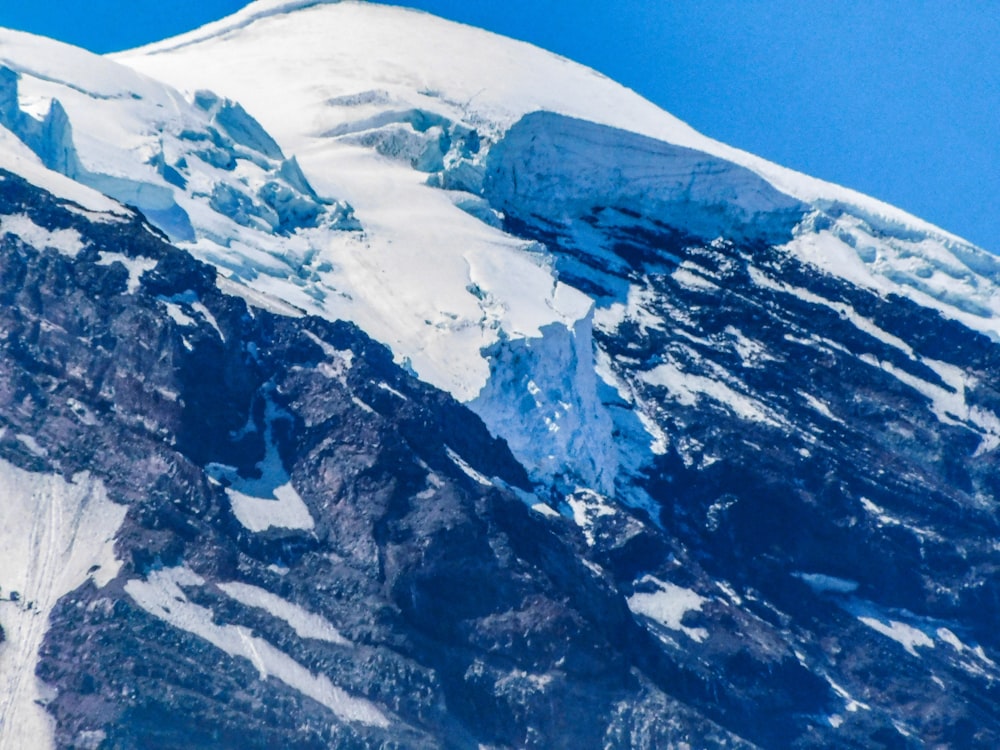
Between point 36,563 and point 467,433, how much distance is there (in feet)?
129

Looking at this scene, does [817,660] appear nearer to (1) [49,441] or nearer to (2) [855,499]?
(2) [855,499]

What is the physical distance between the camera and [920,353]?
188 metres

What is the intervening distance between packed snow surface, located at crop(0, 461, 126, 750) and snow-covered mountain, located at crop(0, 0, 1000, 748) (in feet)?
0.77

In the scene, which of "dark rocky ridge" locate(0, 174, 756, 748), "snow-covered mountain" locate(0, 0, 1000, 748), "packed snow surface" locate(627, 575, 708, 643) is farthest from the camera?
"packed snow surface" locate(627, 575, 708, 643)

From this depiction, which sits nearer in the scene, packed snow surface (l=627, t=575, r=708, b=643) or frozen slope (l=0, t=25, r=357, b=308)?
packed snow surface (l=627, t=575, r=708, b=643)

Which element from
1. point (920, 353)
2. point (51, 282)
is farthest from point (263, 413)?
point (920, 353)

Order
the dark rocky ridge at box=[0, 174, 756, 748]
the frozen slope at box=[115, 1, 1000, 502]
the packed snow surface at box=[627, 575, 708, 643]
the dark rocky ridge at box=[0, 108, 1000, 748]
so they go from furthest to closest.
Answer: the frozen slope at box=[115, 1, 1000, 502], the packed snow surface at box=[627, 575, 708, 643], the dark rocky ridge at box=[0, 108, 1000, 748], the dark rocky ridge at box=[0, 174, 756, 748]

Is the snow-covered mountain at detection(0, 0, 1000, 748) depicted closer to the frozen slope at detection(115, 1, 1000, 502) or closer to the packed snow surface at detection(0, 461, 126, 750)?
the packed snow surface at detection(0, 461, 126, 750)

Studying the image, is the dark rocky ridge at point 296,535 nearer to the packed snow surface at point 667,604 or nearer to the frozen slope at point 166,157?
the packed snow surface at point 667,604

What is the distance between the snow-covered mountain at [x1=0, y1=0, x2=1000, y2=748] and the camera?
390ft

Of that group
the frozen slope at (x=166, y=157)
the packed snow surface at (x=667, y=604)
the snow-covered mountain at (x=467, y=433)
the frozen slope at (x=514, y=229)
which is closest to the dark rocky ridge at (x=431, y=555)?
the snow-covered mountain at (x=467, y=433)

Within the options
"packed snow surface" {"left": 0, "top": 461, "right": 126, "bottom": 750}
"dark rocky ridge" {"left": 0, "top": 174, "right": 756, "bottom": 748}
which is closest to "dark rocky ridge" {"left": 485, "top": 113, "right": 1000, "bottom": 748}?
"dark rocky ridge" {"left": 0, "top": 174, "right": 756, "bottom": 748}

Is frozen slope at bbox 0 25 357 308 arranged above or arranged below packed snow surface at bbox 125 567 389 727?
above

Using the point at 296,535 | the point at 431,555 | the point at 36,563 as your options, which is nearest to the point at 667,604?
the point at 431,555
